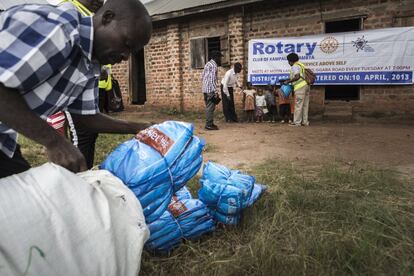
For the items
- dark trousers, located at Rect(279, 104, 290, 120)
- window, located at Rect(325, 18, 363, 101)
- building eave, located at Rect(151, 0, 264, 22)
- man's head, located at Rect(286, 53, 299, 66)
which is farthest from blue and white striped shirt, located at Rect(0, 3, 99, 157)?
window, located at Rect(325, 18, 363, 101)

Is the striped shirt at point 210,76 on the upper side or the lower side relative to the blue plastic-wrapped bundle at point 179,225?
upper

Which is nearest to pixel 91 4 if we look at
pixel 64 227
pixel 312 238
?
pixel 64 227

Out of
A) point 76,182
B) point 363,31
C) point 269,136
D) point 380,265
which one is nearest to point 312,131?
point 269,136

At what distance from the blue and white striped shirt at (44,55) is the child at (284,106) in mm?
7550

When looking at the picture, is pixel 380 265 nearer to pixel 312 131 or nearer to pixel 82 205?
pixel 82 205

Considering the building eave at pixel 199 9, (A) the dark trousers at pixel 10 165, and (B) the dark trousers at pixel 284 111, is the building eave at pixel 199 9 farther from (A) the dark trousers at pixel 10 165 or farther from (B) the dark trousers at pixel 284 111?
(A) the dark trousers at pixel 10 165

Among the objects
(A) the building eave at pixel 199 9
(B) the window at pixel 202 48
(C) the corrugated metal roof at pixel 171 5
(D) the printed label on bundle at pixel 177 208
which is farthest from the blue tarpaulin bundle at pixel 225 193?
(B) the window at pixel 202 48

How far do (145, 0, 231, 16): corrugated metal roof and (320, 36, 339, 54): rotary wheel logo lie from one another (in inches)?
116

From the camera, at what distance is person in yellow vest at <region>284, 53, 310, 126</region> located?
321 inches

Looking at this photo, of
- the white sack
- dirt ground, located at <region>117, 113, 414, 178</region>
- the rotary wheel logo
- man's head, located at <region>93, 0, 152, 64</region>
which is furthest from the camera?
the rotary wheel logo

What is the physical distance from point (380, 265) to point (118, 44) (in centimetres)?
147

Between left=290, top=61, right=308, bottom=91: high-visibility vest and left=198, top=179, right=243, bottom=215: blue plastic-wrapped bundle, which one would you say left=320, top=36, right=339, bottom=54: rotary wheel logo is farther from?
left=198, top=179, right=243, bottom=215: blue plastic-wrapped bundle

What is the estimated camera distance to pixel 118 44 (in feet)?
4.99

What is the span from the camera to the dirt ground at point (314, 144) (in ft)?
15.5
